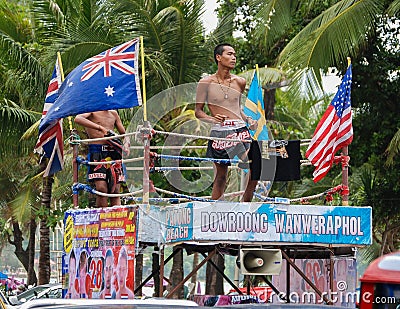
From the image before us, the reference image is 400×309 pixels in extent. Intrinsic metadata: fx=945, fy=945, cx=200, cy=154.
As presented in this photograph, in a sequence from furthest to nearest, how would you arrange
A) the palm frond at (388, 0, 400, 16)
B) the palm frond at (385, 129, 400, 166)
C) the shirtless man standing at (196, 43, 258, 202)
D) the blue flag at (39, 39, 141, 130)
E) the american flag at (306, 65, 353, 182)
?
the palm frond at (385, 129, 400, 166) < the palm frond at (388, 0, 400, 16) < the american flag at (306, 65, 353, 182) < the blue flag at (39, 39, 141, 130) < the shirtless man standing at (196, 43, 258, 202)

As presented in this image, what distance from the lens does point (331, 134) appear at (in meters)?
12.1

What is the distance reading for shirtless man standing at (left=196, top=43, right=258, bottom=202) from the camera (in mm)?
11016

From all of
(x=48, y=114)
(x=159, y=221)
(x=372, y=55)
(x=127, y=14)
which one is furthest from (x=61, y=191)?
(x=159, y=221)

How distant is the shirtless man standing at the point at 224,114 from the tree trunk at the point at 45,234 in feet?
36.4

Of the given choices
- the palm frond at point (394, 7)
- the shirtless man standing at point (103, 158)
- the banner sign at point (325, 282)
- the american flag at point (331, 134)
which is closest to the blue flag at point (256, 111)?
the american flag at point (331, 134)

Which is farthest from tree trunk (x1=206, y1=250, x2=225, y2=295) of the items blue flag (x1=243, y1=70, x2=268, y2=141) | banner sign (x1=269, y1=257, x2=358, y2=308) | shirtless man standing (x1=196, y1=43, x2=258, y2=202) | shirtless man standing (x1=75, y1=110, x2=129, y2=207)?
shirtless man standing (x1=196, y1=43, x2=258, y2=202)

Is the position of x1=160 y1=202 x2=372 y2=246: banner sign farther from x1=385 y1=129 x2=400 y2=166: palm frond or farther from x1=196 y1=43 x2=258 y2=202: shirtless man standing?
x1=385 y1=129 x2=400 y2=166: palm frond

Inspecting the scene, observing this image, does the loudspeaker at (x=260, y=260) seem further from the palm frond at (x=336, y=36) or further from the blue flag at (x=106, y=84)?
the palm frond at (x=336, y=36)

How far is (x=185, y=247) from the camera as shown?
39.4ft

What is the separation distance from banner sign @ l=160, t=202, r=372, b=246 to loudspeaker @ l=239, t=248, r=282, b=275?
0.25 metres

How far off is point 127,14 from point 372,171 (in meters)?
7.10

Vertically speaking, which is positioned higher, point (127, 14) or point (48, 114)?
point (127, 14)

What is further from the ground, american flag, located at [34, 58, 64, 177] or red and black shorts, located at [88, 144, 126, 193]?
american flag, located at [34, 58, 64, 177]

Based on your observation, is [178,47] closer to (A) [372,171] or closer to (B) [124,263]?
(A) [372,171]
